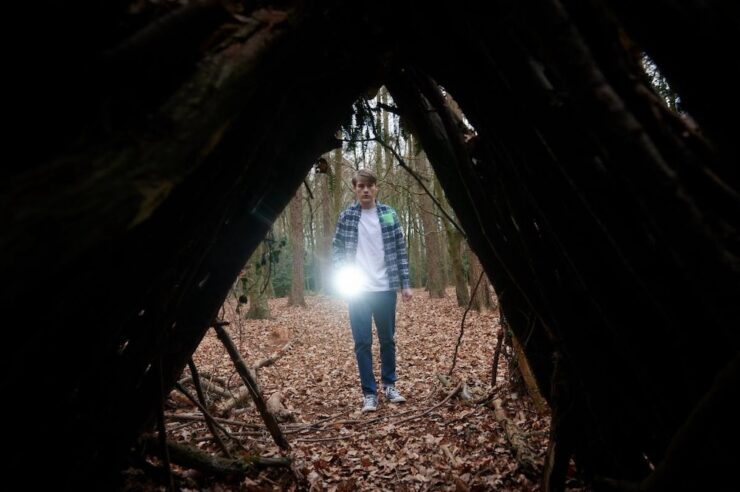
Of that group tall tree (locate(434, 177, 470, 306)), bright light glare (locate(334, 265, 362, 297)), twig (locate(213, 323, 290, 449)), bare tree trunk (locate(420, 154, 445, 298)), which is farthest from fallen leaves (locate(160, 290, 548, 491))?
bare tree trunk (locate(420, 154, 445, 298))

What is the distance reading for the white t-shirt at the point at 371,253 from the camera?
4031mm

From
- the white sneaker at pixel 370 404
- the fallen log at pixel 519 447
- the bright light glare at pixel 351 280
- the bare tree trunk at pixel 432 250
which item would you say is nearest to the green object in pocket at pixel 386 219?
the bright light glare at pixel 351 280

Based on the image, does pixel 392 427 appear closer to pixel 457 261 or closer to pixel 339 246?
pixel 339 246

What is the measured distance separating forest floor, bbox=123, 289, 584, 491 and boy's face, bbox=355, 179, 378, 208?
1.69 meters

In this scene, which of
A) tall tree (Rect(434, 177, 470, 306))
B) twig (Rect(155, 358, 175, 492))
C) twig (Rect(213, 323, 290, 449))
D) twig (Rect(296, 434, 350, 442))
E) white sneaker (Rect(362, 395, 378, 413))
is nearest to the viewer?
twig (Rect(155, 358, 175, 492))

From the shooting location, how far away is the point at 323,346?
308 inches

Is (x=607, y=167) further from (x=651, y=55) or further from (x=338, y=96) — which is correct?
(x=338, y=96)

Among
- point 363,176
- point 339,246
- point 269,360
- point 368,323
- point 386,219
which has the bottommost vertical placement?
point 269,360

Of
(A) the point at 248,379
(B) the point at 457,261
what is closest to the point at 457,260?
(B) the point at 457,261

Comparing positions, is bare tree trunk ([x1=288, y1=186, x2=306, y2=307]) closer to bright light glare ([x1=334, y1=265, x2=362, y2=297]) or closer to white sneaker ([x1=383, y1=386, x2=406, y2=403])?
bright light glare ([x1=334, y1=265, x2=362, y2=297])

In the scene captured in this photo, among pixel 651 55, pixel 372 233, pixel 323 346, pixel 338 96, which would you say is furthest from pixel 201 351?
pixel 651 55

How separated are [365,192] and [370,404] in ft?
6.99

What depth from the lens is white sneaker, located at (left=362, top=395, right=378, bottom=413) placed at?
13.0 ft

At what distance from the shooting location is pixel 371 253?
4105 millimetres
